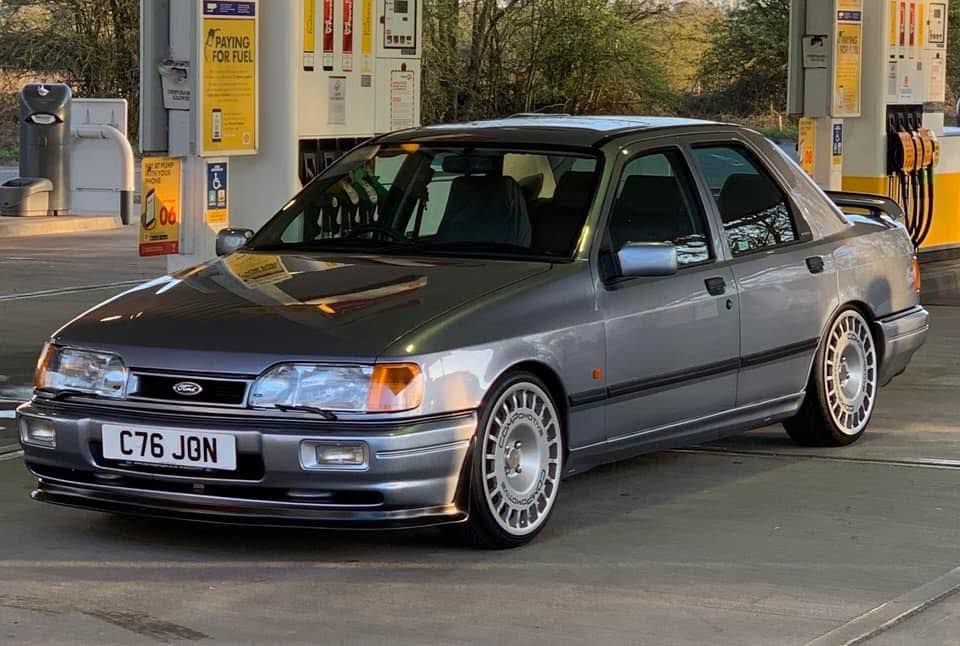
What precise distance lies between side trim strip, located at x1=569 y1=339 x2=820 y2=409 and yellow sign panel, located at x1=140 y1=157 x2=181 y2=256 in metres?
3.55

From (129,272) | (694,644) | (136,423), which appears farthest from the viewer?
(129,272)

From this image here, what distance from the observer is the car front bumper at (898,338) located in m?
8.38

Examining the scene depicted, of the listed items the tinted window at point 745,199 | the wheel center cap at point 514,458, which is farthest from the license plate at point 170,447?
the tinted window at point 745,199

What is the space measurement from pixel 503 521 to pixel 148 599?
1.25 metres

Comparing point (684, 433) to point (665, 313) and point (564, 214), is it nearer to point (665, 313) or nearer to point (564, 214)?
point (665, 313)

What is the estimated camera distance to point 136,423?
5.93 meters

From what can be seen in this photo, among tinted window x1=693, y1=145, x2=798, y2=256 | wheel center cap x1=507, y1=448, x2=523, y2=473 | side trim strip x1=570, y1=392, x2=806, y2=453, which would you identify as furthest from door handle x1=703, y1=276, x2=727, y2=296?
wheel center cap x1=507, y1=448, x2=523, y2=473

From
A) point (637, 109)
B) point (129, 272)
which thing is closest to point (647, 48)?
point (637, 109)

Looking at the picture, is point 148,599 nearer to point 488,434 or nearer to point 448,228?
point 488,434

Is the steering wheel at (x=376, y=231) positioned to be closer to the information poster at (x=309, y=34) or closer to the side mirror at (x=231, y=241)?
the side mirror at (x=231, y=241)

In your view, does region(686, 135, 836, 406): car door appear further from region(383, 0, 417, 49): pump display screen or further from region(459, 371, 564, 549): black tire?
region(383, 0, 417, 49): pump display screen

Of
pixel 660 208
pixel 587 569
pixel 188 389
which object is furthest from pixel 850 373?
pixel 188 389

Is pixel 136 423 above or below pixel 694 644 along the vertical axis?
above

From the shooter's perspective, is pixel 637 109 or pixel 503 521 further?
pixel 637 109
